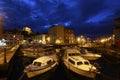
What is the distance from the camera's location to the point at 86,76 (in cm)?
2283

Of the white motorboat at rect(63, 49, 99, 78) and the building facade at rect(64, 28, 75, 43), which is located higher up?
the building facade at rect(64, 28, 75, 43)

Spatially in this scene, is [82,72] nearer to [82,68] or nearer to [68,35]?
[82,68]

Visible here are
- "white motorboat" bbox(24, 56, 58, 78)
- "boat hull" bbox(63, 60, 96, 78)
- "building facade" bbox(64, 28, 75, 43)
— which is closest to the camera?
"boat hull" bbox(63, 60, 96, 78)

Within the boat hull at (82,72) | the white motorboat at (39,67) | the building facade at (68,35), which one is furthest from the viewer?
the building facade at (68,35)

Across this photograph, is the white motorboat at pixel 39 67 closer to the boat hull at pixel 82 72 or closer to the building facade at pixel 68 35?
the boat hull at pixel 82 72

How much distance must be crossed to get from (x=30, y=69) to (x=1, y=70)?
12.0 feet

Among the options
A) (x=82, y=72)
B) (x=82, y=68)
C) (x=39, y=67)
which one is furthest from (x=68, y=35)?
(x=82, y=72)

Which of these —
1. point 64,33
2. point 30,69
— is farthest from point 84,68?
point 64,33

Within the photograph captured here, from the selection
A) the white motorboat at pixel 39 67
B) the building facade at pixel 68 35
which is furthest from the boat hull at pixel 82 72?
the building facade at pixel 68 35

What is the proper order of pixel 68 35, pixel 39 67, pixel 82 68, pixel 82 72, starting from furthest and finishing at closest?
pixel 68 35
pixel 39 67
pixel 82 68
pixel 82 72

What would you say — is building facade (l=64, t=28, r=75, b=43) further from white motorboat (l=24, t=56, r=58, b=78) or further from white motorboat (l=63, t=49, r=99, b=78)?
white motorboat (l=63, t=49, r=99, b=78)

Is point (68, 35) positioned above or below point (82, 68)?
above

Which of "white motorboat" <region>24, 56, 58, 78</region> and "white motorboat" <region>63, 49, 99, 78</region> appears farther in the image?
"white motorboat" <region>24, 56, 58, 78</region>

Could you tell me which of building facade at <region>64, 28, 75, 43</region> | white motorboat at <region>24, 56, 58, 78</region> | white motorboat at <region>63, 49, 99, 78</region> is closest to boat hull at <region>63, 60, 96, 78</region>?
white motorboat at <region>63, 49, 99, 78</region>
